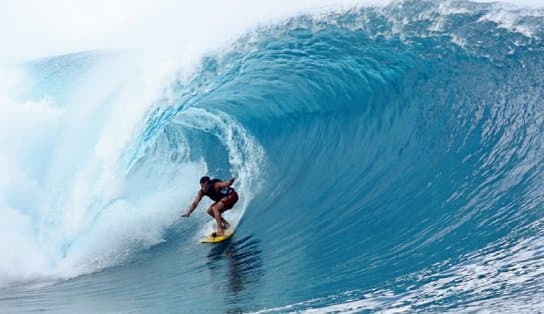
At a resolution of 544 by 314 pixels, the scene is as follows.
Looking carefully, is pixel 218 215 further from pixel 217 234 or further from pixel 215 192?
pixel 215 192

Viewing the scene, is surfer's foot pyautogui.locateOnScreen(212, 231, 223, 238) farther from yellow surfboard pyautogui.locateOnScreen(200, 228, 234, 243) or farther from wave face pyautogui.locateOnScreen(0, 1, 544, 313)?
wave face pyautogui.locateOnScreen(0, 1, 544, 313)

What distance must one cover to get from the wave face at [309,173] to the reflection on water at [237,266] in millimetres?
33

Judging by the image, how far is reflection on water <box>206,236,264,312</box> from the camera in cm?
656

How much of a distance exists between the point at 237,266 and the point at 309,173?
3078 mm

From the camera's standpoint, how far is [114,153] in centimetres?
1073

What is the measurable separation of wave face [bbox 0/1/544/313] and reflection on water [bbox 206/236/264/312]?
0.11 ft

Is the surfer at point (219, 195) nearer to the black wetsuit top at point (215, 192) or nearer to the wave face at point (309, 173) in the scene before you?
the black wetsuit top at point (215, 192)

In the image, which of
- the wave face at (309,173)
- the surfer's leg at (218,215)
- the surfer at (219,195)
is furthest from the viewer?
the surfer at (219,195)

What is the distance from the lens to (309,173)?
10461 millimetres

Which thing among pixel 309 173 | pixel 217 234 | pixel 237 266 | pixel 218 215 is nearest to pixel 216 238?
pixel 217 234

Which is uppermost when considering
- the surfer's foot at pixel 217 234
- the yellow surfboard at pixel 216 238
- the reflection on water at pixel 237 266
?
the reflection on water at pixel 237 266

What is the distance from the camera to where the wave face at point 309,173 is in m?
6.31

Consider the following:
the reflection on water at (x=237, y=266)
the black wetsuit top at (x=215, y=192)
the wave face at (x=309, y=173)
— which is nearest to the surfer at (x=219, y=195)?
the black wetsuit top at (x=215, y=192)

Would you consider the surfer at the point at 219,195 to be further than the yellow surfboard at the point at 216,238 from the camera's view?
Yes
